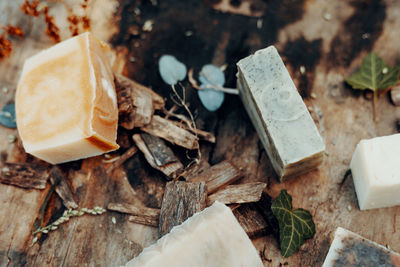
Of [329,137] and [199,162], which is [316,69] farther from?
[199,162]

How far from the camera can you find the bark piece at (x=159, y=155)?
11.2ft

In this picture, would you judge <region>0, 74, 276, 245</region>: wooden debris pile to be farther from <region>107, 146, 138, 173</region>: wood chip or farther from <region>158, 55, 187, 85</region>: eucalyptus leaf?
<region>158, 55, 187, 85</region>: eucalyptus leaf

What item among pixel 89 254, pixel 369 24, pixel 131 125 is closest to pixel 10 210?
pixel 89 254

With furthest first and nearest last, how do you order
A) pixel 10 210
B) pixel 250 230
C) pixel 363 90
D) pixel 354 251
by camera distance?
pixel 363 90 < pixel 10 210 < pixel 250 230 < pixel 354 251

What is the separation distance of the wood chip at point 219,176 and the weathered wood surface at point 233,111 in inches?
5.3

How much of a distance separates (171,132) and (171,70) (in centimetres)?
60

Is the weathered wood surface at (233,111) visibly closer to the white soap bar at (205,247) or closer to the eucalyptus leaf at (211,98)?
the eucalyptus leaf at (211,98)

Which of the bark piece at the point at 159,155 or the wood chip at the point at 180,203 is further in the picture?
the bark piece at the point at 159,155

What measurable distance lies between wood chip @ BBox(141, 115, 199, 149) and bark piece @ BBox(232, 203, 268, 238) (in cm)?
61

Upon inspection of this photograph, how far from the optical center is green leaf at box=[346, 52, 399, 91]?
3576mm

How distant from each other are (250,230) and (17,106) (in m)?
1.95

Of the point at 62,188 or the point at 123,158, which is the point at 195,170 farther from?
the point at 62,188

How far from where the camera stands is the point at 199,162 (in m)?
3.54

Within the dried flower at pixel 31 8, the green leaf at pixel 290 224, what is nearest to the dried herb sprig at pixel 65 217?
the green leaf at pixel 290 224
